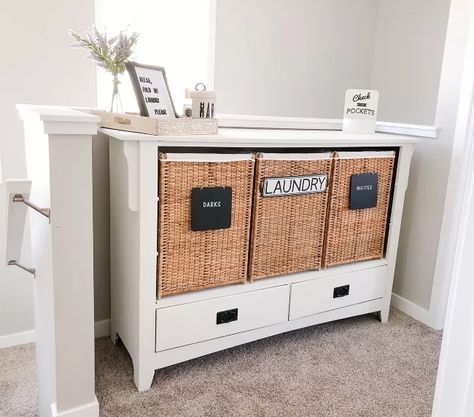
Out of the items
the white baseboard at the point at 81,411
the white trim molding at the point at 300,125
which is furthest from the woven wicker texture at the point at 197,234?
the white trim molding at the point at 300,125

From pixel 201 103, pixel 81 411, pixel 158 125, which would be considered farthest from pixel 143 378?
pixel 201 103

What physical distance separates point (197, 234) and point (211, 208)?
112mm

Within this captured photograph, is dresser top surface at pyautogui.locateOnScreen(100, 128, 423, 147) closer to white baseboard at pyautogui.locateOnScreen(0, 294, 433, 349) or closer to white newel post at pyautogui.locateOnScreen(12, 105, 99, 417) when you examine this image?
white newel post at pyautogui.locateOnScreen(12, 105, 99, 417)

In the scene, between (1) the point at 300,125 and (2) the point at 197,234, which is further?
(1) the point at 300,125

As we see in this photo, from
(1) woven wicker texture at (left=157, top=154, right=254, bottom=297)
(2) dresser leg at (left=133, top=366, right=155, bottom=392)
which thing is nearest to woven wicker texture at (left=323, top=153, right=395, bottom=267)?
(1) woven wicker texture at (left=157, top=154, right=254, bottom=297)

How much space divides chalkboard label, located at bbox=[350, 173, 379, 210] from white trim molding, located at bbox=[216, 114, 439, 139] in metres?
0.39

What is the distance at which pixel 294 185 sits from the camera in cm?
181

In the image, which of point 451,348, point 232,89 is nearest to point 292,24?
point 232,89

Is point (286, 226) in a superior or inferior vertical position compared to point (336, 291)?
superior

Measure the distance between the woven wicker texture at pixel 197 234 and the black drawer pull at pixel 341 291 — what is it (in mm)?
512

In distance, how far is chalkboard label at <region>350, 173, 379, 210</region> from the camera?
1.99 metres

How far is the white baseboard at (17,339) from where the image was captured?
6.66ft

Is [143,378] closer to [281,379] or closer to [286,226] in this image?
[281,379]

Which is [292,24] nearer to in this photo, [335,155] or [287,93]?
[287,93]
